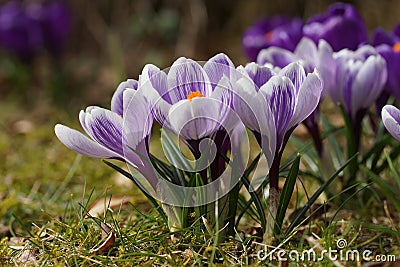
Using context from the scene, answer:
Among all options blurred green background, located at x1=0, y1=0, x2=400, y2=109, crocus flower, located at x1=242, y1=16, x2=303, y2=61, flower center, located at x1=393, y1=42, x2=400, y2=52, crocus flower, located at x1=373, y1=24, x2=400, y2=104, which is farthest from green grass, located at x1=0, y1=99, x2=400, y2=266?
blurred green background, located at x1=0, y1=0, x2=400, y2=109

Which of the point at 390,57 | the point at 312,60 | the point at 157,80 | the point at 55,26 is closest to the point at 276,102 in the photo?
the point at 157,80

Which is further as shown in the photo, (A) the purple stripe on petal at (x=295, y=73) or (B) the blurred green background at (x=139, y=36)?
(B) the blurred green background at (x=139, y=36)

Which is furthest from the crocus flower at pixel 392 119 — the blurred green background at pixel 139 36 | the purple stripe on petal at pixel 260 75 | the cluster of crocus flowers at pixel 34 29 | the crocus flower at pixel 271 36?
the cluster of crocus flowers at pixel 34 29

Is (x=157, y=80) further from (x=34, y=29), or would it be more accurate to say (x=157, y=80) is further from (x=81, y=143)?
(x=34, y=29)

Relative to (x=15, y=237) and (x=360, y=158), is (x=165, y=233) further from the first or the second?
(x=360, y=158)

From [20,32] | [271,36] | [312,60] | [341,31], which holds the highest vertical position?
[20,32]

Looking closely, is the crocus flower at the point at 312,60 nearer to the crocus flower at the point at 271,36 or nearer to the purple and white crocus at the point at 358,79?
the purple and white crocus at the point at 358,79

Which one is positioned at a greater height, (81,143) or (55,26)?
(55,26)
